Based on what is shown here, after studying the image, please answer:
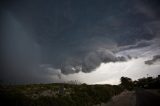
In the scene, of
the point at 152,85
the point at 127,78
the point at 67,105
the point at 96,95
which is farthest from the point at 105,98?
the point at 127,78

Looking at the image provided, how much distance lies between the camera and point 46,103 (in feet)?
95.7

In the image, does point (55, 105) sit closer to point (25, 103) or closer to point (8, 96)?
point (25, 103)

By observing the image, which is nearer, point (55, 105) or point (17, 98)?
point (17, 98)

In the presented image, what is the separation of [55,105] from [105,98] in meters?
21.5

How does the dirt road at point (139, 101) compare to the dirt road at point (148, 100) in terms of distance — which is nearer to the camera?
the dirt road at point (148, 100)

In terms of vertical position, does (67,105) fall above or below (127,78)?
below

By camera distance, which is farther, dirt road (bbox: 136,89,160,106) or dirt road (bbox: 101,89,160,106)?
dirt road (bbox: 101,89,160,106)

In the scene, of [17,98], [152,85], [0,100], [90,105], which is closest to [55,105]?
[17,98]

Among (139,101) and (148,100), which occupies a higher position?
(148,100)

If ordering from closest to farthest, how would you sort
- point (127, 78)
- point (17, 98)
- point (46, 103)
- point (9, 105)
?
1. point (9, 105)
2. point (17, 98)
3. point (46, 103)
4. point (127, 78)

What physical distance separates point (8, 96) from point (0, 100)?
1.51 meters

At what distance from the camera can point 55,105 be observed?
29.4 metres

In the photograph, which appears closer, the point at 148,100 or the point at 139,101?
the point at 148,100

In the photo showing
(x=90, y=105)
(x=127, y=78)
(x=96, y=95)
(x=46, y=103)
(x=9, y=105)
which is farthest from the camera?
(x=127, y=78)
